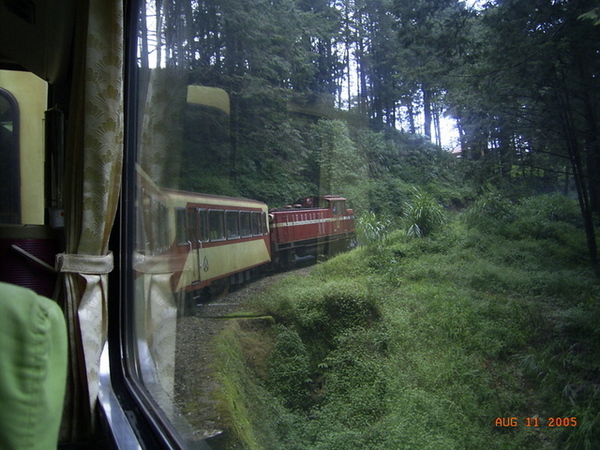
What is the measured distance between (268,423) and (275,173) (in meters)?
0.75

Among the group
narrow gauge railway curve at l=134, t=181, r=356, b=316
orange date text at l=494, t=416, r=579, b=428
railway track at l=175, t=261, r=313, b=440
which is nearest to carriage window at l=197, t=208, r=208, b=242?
narrow gauge railway curve at l=134, t=181, r=356, b=316

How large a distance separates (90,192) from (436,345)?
51.2 inches

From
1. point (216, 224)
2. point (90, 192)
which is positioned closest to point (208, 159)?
point (216, 224)

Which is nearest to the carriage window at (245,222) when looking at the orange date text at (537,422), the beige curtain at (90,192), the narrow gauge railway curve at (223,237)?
the narrow gauge railway curve at (223,237)

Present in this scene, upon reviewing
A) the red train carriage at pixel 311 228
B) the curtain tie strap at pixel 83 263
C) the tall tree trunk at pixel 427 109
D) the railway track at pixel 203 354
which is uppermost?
the tall tree trunk at pixel 427 109

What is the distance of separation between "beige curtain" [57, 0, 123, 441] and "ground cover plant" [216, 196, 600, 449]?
502 mm

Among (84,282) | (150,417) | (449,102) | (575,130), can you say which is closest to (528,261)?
(575,130)

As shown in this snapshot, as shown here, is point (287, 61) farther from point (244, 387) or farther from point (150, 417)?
point (150, 417)

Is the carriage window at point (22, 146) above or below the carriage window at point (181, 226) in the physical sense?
above

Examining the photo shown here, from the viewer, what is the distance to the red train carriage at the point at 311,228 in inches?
54.0

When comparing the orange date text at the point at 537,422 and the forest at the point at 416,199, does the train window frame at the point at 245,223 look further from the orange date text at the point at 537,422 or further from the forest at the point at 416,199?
the orange date text at the point at 537,422

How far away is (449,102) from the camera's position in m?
1.02

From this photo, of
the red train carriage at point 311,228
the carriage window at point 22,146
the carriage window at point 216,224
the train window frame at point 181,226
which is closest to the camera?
the red train carriage at point 311,228

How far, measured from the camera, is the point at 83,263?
1707 mm
